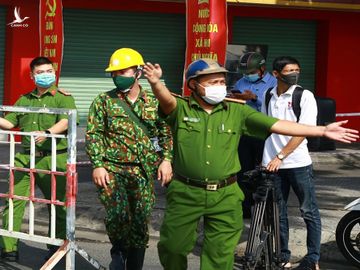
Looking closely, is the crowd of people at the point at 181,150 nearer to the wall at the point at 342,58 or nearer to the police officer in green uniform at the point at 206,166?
the police officer in green uniform at the point at 206,166

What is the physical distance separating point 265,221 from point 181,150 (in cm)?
158

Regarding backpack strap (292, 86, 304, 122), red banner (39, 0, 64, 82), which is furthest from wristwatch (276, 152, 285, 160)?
red banner (39, 0, 64, 82)

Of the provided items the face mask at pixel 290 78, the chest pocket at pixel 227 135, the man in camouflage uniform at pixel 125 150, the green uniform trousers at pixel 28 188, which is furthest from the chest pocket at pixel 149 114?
the green uniform trousers at pixel 28 188

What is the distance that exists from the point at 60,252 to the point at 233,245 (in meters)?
1.61

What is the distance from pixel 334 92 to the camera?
20.9 m

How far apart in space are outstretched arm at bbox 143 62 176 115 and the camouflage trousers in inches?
38.2

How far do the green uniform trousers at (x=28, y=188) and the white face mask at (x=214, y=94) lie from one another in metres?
2.37

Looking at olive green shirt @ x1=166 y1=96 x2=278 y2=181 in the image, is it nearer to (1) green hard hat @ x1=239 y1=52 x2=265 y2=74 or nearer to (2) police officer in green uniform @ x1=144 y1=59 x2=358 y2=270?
(2) police officer in green uniform @ x1=144 y1=59 x2=358 y2=270

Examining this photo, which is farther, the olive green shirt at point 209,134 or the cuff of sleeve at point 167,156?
the cuff of sleeve at point 167,156

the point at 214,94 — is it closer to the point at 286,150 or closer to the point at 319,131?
the point at 319,131

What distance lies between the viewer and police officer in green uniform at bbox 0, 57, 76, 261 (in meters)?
8.25

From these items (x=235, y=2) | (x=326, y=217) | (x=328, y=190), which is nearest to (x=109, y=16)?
(x=235, y=2)

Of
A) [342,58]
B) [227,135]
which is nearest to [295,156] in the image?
[227,135]

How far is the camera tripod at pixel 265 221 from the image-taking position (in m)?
7.48
